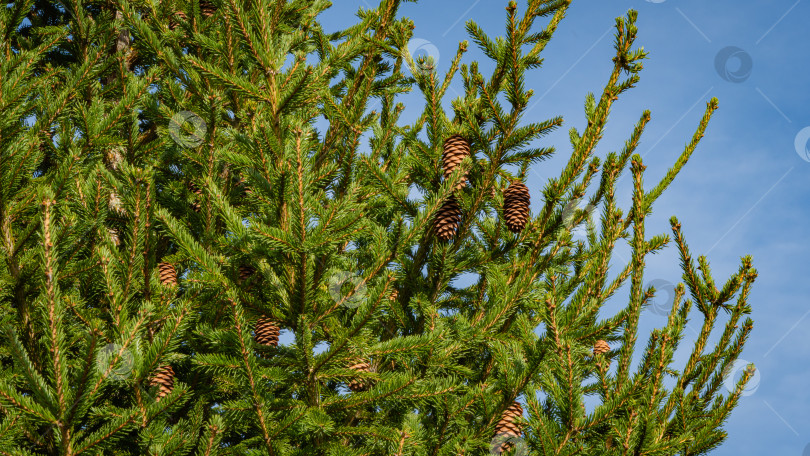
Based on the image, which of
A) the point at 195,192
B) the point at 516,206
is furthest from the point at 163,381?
the point at 516,206

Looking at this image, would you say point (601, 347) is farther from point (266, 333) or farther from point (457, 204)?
point (266, 333)

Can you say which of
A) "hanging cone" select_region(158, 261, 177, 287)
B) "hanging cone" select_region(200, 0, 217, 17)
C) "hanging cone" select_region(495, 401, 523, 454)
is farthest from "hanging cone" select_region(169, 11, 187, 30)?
"hanging cone" select_region(495, 401, 523, 454)

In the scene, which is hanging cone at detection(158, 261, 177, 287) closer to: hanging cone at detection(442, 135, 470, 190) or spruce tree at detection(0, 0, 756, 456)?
spruce tree at detection(0, 0, 756, 456)

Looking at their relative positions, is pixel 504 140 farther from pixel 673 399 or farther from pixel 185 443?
pixel 185 443

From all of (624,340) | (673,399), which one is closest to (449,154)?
(624,340)

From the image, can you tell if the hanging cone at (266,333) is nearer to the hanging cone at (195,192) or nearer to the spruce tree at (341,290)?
the spruce tree at (341,290)

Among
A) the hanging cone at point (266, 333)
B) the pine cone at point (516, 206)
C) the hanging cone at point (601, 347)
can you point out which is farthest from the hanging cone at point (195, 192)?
the hanging cone at point (601, 347)
